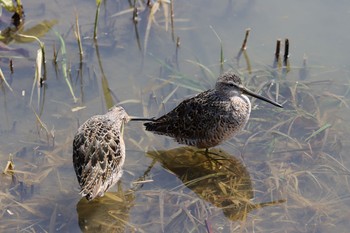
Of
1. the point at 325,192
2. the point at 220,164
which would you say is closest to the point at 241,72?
the point at 220,164

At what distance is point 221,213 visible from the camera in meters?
6.01

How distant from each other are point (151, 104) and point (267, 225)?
1876mm

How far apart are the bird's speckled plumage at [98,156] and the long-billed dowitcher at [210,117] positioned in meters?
0.52

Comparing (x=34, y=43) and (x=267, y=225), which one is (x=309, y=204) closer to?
(x=267, y=225)

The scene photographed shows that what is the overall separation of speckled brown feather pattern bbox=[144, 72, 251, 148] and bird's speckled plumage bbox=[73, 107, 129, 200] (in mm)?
523

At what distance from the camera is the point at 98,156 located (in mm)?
5918

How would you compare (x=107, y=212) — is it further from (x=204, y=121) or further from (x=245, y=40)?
(x=245, y=40)

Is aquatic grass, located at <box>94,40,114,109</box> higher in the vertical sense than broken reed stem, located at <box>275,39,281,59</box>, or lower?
lower

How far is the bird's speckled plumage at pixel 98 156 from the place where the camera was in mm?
5766

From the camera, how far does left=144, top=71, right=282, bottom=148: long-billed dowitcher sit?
6.40 meters

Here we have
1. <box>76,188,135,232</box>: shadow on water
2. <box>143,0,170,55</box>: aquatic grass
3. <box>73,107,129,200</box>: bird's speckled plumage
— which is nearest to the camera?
<box>73,107,129,200</box>: bird's speckled plumage

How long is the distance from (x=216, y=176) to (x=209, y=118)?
510 millimetres

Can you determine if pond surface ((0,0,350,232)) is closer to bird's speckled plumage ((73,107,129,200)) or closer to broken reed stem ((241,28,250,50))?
broken reed stem ((241,28,250,50))

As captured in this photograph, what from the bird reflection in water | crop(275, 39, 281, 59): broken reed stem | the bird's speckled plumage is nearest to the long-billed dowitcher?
the bird reflection in water
